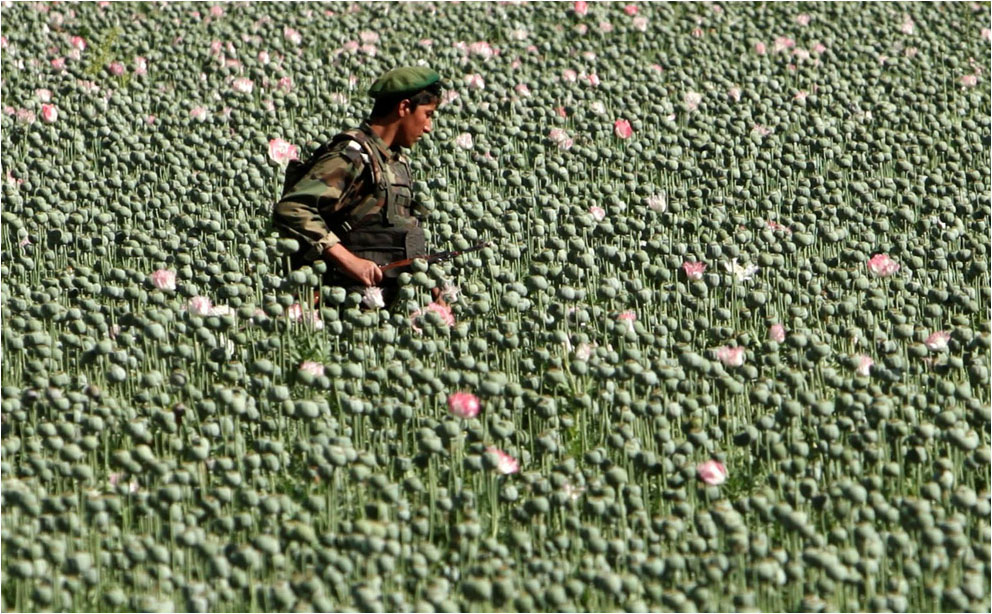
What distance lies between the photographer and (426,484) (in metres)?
4.29

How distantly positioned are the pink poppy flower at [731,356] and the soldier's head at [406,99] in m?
1.51

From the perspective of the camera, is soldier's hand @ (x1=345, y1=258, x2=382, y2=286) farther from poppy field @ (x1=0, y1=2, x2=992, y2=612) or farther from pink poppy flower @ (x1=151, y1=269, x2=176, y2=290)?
pink poppy flower @ (x1=151, y1=269, x2=176, y2=290)

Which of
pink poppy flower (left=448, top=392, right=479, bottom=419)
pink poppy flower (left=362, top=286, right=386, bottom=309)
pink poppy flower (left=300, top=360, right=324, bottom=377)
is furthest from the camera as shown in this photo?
pink poppy flower (left=362, top=286, right=386, bottom=309)

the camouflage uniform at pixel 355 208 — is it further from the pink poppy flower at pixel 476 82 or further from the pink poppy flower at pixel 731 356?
the pink poppy flower at pixel 476 82

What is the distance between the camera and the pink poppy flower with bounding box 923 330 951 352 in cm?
495

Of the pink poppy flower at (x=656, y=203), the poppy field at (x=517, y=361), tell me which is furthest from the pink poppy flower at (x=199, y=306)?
the pink poppy flower at (x=656, y=203)

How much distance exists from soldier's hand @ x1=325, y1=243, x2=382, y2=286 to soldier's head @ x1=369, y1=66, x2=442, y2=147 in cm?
56

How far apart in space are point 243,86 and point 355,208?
155 inches

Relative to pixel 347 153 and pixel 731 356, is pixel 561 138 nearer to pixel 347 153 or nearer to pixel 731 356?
pixel 347 153

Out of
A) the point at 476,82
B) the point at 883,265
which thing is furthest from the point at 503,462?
the point at 476,82

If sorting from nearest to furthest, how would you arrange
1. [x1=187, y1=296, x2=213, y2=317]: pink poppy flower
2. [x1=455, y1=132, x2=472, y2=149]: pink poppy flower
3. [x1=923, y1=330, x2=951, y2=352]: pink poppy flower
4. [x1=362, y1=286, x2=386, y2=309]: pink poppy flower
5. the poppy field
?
the poppy field < [x1=923, y1=330, x2=951, y2=352]: pink poppy flower < [x1=187, y1=296, x2=213, y2=317]: pink poppy flower < [x1=362, y1=286, x2=386, y2=309]: pink poppy flower < [x1=455, y1=132, x2=472, y2=149]: pink poppy flower

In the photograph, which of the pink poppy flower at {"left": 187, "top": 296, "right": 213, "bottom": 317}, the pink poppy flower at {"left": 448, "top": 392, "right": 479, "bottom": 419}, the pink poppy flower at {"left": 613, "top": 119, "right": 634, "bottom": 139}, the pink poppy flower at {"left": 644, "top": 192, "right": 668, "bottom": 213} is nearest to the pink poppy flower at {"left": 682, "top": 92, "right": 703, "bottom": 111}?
the pink poppy flower at {"left": 613, "top": 119, "right": 634, "bottom": 139}

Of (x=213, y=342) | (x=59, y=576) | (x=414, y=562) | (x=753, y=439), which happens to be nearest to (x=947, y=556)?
(x=753, y=439)

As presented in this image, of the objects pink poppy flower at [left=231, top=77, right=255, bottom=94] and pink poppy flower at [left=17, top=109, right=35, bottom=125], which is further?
→ pink poppy flower at [left=231, top=77, right=255, bottom=94]
